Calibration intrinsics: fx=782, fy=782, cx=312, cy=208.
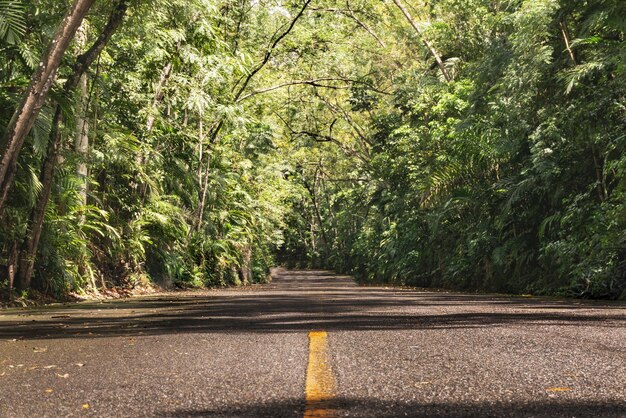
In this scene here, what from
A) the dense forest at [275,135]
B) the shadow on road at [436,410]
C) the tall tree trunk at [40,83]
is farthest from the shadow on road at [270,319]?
the shadow on road at [436,410]

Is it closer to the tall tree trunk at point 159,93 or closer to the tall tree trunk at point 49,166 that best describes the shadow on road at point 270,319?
the tall tree trunk at point 49,166

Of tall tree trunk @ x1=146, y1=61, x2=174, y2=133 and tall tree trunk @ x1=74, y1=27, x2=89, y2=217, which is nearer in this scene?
tall tree trunk @ x1=74, y1=27, x2=89, y2=217

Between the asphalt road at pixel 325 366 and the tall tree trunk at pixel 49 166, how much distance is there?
13.6 feet

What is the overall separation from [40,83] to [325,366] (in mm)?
7562

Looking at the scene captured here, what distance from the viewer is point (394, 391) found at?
13.8 ft

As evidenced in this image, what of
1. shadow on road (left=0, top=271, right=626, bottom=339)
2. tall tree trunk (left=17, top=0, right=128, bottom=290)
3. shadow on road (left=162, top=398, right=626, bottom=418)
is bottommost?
shadow on road (left=162, top=398, right=626, bottom=418)

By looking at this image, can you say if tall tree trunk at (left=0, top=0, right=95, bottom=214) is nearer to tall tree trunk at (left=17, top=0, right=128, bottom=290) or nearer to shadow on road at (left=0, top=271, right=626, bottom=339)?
tall tree trunk at (left=17, top=0, right=128, bottom=290)

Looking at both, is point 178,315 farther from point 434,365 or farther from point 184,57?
point 184,57

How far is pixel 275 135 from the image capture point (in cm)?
3372

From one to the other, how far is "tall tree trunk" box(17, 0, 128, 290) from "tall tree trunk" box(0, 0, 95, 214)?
1.96 meters

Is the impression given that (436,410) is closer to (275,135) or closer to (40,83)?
(40,83)

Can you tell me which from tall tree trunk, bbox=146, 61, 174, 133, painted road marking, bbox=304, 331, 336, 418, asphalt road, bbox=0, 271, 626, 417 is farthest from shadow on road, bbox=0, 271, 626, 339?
tall tree trunk, bbox=146, 61, 174, 133

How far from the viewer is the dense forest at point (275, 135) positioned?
13266mm

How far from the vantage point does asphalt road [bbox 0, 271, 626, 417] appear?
12.6 feet
